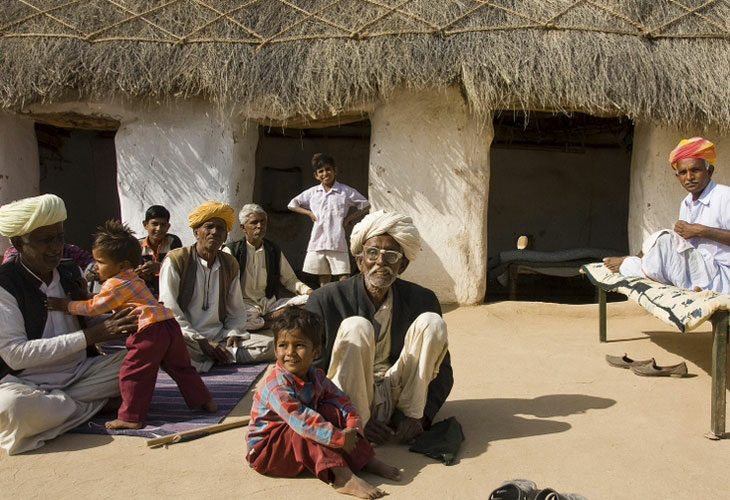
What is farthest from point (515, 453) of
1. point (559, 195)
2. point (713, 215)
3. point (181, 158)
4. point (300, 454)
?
point (559, 195)

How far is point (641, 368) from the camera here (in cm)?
421

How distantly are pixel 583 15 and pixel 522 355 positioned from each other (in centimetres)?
335

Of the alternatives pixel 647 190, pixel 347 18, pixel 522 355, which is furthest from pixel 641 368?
pixel 347 18

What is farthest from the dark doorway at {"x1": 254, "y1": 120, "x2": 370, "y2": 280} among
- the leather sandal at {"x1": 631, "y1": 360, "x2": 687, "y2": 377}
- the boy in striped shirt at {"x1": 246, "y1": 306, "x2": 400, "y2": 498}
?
the boy in striped shirt at {"x1": 246, "y1": 306, "x2": 400, "y2": 498}

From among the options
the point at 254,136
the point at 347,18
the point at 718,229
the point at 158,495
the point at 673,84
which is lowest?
the point at 158,495

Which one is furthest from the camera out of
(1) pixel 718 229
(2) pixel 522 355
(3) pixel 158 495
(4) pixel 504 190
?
(4) pixel 504 190

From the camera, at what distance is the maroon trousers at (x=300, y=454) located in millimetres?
2604

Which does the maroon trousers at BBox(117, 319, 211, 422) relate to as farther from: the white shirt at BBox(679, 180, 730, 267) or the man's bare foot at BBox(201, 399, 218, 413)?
the white shirt at BBox(679, 180, 730, 267)

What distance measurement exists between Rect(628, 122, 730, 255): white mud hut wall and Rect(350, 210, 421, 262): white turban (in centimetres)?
394

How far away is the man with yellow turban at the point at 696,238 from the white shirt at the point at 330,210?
2.75 meters

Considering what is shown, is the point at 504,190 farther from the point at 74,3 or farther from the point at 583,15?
the point at 74,3

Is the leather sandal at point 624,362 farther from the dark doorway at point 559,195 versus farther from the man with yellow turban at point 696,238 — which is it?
the dark doorway at point 559,195

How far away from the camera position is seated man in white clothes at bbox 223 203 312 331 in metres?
5.12

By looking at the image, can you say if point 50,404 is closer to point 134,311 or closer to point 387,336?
point 134,311
